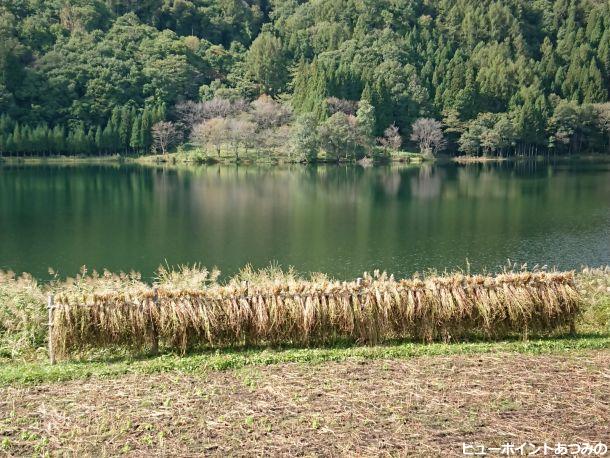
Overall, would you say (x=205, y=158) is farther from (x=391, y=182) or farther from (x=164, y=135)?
(x=391, y=182)

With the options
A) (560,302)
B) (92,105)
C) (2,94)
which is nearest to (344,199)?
(560,302)

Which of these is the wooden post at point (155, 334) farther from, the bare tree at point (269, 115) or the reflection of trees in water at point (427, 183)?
the bare tree at point (269, 115)

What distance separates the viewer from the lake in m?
23.7

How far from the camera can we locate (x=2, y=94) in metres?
83.5

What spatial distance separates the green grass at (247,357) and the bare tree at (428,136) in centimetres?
7685

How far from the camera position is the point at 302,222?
32.4 metres

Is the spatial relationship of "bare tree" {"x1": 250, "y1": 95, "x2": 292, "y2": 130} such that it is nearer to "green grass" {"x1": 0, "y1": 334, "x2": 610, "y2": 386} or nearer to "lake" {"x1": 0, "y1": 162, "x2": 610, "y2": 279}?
"lake" {"x1": 0, "y1": 162, "x2": 610, "y2": 279}

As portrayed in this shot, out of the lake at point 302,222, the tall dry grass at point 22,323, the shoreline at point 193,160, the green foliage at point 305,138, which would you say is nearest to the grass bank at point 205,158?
the shoreline at point 193,160

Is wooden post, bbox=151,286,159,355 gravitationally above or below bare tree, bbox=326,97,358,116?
below

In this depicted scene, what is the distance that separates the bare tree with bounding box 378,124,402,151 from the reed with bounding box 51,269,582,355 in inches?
2953

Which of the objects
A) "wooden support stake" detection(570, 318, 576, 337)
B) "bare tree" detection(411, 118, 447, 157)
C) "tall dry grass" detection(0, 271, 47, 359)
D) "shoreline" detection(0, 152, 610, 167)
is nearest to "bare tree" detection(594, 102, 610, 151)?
"shoreline" detection(0, 152, 610, 167)

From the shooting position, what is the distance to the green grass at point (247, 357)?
7.46 m

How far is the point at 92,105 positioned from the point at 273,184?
1837 inches

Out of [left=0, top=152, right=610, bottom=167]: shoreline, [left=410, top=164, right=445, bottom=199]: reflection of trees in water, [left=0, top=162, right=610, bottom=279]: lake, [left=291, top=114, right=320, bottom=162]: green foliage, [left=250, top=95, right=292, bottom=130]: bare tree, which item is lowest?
[left=0, top=162, right=610, bottom=279]: lake
